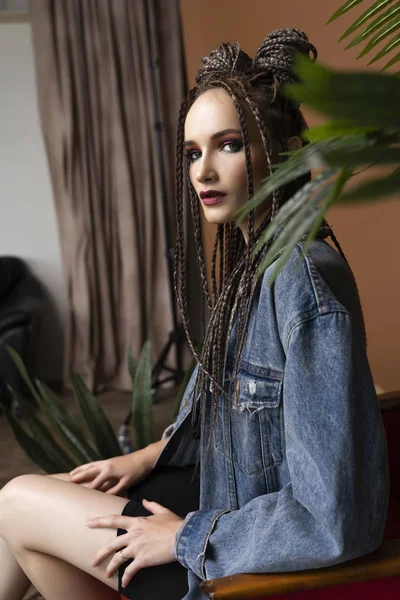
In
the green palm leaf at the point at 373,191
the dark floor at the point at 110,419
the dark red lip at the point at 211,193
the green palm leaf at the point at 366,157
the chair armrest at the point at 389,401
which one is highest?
the dark red lip at the point at 211,193

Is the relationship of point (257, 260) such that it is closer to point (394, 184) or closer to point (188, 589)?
point (188, 589)

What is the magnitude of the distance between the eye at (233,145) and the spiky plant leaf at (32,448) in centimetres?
109

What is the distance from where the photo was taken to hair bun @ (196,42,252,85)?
109cm

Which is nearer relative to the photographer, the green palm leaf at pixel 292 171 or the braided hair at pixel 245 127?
the green palm leaf at pixel 292 171

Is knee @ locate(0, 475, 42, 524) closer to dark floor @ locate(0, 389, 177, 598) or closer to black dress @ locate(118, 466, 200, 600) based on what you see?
black dress @ locate(118, 466, 200, 600)

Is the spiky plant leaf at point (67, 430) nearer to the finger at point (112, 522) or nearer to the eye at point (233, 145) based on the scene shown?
the finger at point (112, 522)

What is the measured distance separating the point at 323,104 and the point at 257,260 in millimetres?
703

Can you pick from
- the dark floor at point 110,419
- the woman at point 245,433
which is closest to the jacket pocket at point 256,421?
the woman at point 245,433

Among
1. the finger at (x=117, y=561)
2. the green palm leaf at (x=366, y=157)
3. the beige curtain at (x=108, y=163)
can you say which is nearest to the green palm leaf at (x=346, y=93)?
the green palm leaf at (x=366, y=157)

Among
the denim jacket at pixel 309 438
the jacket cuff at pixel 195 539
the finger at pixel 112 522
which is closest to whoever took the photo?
the denim jacket at pixel 309 438

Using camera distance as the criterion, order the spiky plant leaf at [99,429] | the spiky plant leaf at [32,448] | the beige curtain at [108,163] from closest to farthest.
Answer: the spiky plant leaf at [32,448], the spiky plant leaf at [99,429], the beige curtain at [108,163]

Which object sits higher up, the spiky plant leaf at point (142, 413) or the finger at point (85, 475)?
the finger at point (85, 475)

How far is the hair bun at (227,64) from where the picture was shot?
109 cm

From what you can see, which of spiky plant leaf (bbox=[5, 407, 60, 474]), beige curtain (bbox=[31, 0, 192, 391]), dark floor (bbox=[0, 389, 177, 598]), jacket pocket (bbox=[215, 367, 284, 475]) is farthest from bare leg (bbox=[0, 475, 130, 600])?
beige curtain (bbox=[31, 0, 192, 391])
